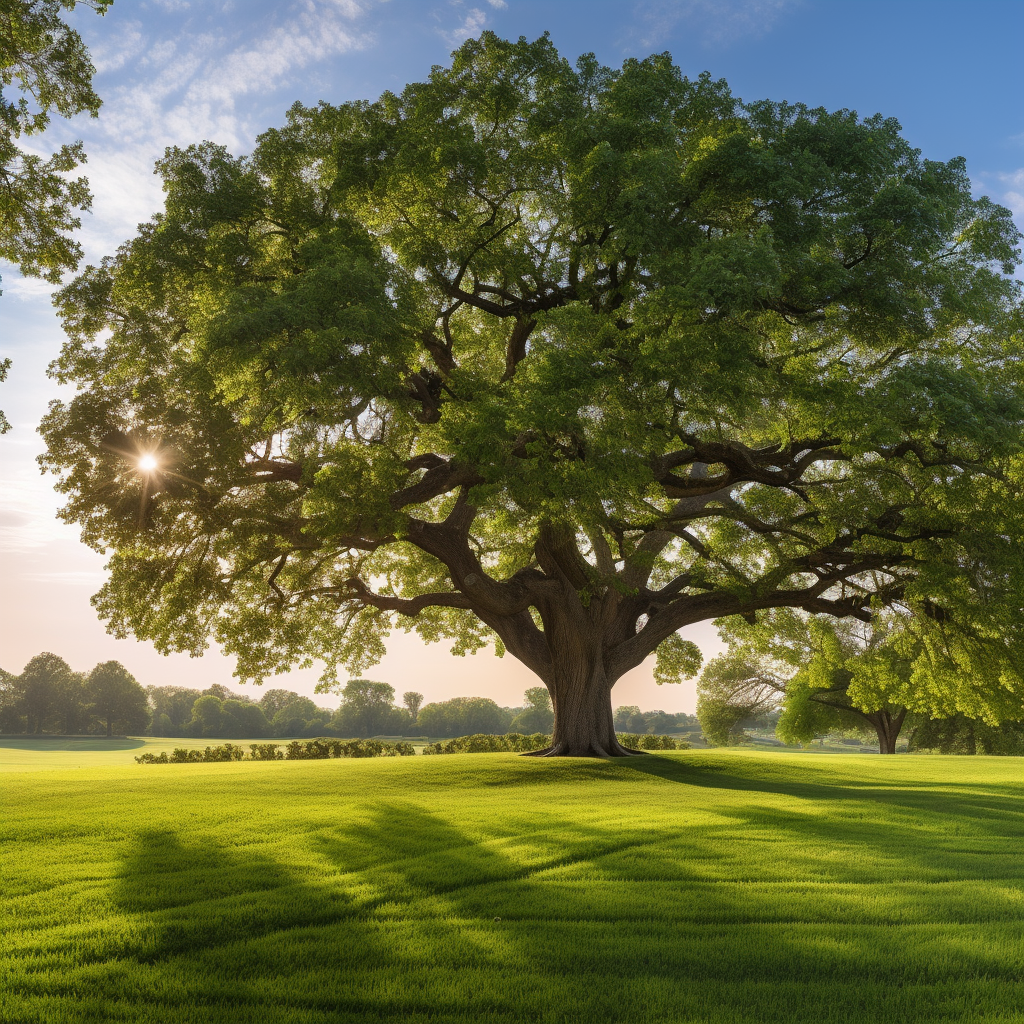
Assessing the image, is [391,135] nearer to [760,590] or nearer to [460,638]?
[760,590]

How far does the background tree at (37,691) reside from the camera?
73.0 m

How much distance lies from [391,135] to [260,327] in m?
7.66

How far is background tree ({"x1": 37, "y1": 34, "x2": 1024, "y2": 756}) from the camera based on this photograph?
581 inches

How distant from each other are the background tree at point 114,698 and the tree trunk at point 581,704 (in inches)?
2634

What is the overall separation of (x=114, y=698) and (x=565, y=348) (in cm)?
7614

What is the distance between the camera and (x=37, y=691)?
73312 millimetres

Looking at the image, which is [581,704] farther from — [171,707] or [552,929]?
[171,707]

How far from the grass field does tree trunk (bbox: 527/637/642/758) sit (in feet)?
34.6

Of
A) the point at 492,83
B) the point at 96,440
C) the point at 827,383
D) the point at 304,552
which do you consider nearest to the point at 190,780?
the point at 304,552

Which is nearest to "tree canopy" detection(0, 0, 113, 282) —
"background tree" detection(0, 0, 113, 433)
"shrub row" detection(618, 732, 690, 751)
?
"background tree" detection(0, 0, 113, 433)

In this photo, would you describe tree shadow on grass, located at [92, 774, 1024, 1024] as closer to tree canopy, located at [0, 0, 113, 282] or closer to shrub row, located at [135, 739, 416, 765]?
tree canopy, located at [0, 0, 113, 282]

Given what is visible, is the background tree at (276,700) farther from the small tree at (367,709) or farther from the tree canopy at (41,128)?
the tree canopy at (41,128)

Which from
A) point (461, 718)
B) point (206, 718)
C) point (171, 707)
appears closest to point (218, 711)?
point (206, 718)

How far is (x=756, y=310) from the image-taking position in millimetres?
14906
